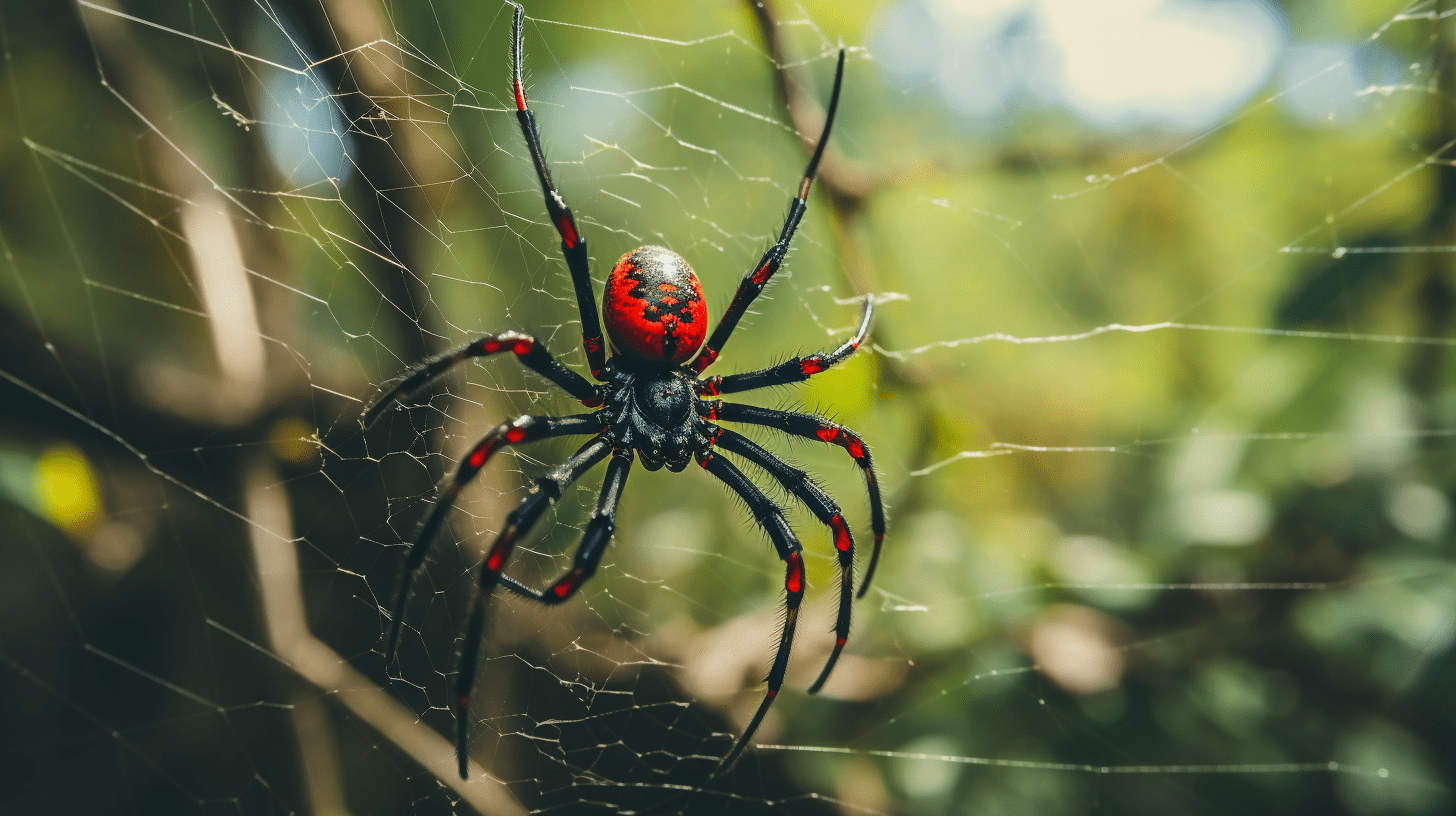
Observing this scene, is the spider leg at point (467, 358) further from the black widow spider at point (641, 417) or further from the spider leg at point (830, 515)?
the spider leg at point (830, 515)

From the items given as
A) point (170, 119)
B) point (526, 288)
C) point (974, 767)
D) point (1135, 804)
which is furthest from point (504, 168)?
point (1135, 804)

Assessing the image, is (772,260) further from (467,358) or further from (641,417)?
(467,358)

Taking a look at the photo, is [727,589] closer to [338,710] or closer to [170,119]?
[338,710]

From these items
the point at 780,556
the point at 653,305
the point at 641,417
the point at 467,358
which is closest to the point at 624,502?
the point at 641,417

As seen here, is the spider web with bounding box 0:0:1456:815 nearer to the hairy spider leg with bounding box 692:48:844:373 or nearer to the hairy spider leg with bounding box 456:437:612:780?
the hairy spider leg with bounding box 456:437:612:780

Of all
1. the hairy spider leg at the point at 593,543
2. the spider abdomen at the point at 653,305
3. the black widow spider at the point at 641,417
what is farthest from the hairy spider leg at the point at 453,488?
the spider abdomen at the point at 653,305
